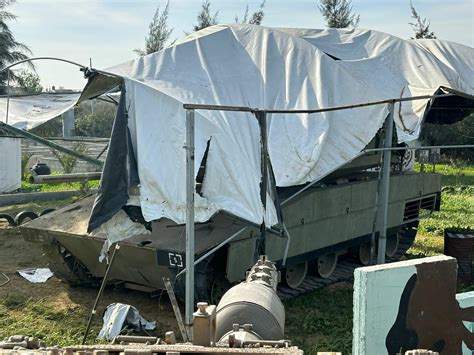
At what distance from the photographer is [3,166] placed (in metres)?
19.6

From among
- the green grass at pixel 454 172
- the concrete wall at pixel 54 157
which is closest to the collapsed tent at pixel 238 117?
the green grass at pixel 454 172

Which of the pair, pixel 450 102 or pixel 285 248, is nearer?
pixel 285 248

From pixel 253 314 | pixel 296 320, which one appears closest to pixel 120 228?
pixel 296 320

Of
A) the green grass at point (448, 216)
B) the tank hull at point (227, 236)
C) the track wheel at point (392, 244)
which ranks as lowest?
the green grass at point (448, 216)

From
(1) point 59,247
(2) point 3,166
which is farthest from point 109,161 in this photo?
(2) point 3,166

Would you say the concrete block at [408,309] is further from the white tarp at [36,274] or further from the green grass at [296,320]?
the white tarp at [36,274]

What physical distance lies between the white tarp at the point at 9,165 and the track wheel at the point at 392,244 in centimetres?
1214

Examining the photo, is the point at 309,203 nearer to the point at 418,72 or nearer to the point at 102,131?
the point at 418,72

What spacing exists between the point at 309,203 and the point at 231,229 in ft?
4.88

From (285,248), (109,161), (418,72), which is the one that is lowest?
(285,248)

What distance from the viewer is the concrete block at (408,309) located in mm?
4266

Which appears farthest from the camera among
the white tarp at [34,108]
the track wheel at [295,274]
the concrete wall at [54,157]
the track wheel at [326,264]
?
the concrete wall at [54,157]

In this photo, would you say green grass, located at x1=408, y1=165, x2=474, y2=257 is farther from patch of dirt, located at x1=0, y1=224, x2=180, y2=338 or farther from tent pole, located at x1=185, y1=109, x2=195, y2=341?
tent pole, located at x1=185, y1=109, x2=195, y2=341

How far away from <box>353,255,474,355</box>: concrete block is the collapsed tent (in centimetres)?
255
